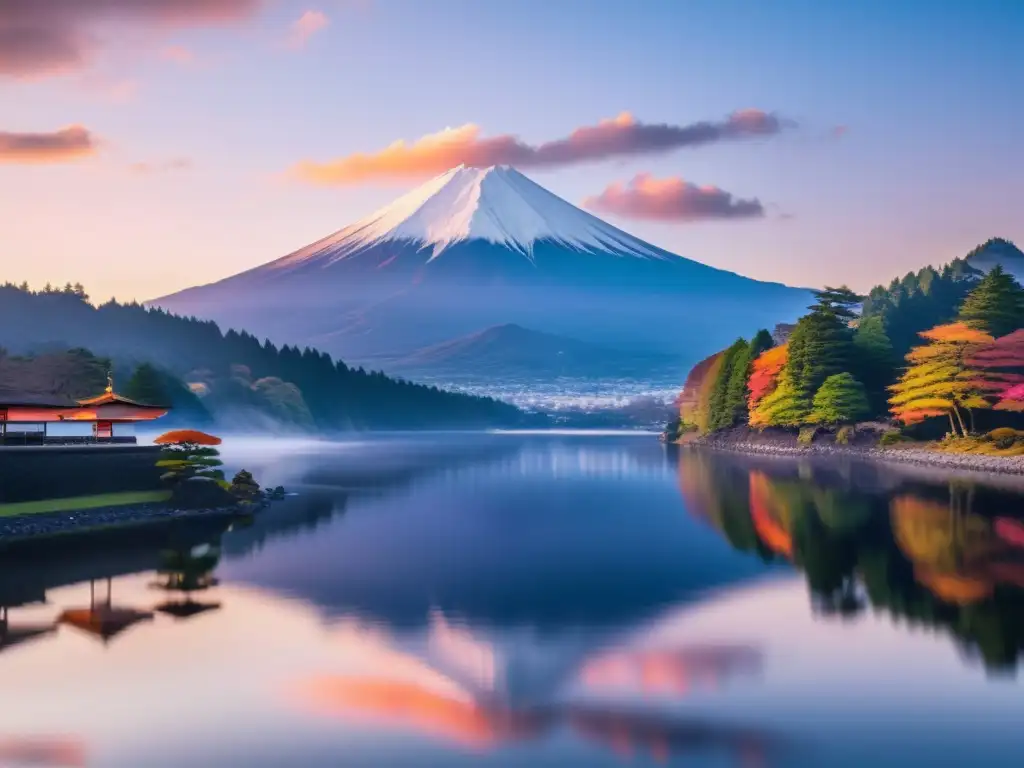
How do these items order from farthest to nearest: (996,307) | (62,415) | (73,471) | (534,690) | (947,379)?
(996,307) < (947,379) < (62,415) < (73,471) < (534,690)

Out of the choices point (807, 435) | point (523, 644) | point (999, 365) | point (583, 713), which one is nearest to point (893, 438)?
point (999, 365)

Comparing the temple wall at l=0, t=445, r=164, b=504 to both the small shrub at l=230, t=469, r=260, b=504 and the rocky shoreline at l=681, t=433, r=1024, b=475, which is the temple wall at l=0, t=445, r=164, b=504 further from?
the rocky shoreline at l=681, t=433, r=1024, b=475

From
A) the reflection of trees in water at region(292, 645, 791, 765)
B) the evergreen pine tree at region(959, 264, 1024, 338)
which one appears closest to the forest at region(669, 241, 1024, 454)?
the evergreen pine tree at region(959, 264, 1024, 338)

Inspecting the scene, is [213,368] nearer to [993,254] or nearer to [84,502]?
[993,254]

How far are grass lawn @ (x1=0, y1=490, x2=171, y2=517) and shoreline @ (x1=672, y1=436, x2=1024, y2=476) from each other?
3690cm

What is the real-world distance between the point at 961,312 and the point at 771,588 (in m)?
55.4

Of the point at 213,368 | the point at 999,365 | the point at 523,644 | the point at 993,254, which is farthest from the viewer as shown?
the point at 213,368

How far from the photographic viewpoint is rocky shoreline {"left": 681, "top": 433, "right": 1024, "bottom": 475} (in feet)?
182

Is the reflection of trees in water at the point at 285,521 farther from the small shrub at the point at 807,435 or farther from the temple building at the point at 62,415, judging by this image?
the small shrub at the point at 807,435

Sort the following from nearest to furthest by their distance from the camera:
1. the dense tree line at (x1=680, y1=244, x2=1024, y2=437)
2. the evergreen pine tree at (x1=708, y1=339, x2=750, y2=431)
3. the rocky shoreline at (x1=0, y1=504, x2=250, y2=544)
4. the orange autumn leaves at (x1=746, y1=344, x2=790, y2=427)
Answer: the rocky shoreline at (x1=0, y1=504, x2=250, y2=544), the dense tree line at (x1=680, y1=244, x2=1024, y2=437), the orange autumn leaves at (x1=746, y1=344, x2=790, y2=427), the evergreen pine tree at (x1=708, y1=339, x2=750, y2=431)

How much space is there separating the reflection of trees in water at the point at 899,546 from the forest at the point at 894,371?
756 inches

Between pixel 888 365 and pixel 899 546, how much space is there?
57.0 meters

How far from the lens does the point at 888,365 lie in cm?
8131

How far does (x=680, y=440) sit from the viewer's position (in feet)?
373
